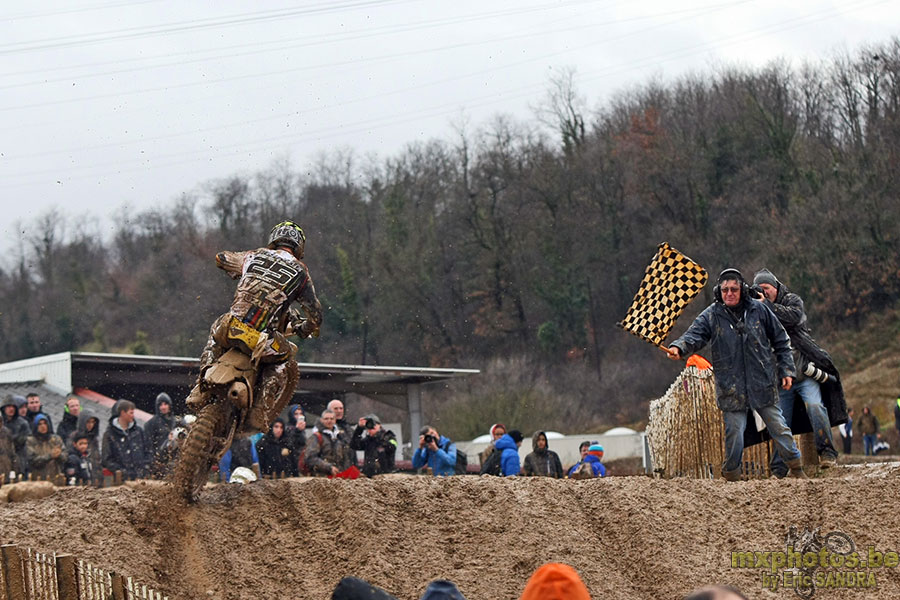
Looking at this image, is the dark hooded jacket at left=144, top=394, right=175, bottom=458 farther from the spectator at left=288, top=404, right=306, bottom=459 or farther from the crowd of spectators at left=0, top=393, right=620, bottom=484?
the spectator at left=288, top=404, right=306, bottom=459

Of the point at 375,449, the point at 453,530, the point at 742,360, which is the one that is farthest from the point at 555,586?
the point at 375,449

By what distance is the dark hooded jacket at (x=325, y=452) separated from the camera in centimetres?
1251

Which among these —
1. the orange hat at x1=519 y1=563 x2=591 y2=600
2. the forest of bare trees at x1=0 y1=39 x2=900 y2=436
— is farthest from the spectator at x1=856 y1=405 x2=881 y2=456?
the orange hat at x1=519 y1=563 x2=591 y2=600

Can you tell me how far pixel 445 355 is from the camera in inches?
1859

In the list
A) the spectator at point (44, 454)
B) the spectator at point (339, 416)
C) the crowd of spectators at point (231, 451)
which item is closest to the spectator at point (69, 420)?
the crowd of spectators at point (231, 451)

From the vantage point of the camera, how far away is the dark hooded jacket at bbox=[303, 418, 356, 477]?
41.0ft

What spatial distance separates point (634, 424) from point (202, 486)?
3555 cm

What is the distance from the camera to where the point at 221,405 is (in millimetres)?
8992

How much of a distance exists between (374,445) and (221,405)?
4627 mm

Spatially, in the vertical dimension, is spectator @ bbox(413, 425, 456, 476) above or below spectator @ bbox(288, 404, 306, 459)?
below

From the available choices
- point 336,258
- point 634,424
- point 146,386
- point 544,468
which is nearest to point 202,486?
point 544,468

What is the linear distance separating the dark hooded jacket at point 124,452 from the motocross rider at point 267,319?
13.9 ft

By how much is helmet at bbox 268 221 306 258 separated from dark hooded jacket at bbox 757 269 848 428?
14.8 feet

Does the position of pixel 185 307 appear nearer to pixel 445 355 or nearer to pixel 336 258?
pixel 336 258
